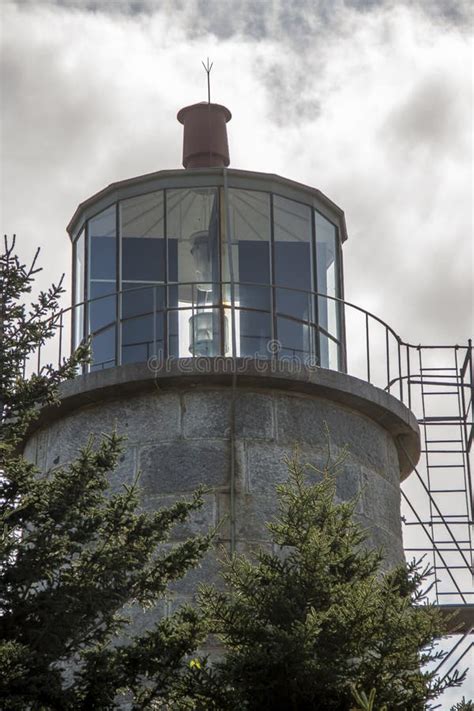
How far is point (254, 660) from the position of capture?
9109 mm

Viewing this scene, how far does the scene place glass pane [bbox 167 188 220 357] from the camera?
14469 millimetres

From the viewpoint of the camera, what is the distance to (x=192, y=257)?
1506cm

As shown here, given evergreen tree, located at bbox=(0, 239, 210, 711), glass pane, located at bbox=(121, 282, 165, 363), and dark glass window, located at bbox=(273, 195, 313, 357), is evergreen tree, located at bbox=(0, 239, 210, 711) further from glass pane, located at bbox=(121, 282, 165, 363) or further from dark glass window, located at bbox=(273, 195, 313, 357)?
dark glass window, located at bbox=(273, 195, 313, 357)

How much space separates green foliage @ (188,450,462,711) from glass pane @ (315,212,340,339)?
5710 mm

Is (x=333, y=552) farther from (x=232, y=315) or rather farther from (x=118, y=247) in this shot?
(x=118, y=247)

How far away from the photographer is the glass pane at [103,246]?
50.3 ft

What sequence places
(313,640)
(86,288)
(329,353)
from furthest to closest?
(86,288) → (329,353) → (313,640)

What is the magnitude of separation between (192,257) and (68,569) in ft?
19.7

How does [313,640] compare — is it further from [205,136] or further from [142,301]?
[205,136]

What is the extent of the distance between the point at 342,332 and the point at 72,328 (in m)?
2.88

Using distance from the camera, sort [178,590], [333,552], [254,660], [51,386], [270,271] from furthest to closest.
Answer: [270,271], [178,590], [51,386], [333,552], [254,660]

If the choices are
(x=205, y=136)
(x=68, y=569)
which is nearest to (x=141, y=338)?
(x=205, y=136)

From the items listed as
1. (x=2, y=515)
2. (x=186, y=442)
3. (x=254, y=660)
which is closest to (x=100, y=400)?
(x=186, y=442)

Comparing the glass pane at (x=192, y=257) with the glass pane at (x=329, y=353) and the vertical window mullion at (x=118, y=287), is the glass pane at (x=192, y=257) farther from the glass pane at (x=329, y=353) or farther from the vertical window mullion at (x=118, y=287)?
the glass pane at (x=329, y=353)
